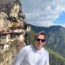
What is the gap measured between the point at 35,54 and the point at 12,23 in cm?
5082

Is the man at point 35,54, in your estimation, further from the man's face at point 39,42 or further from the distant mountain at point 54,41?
the distant mountain at point 54,41

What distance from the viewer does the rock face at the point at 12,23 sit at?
2100 inches

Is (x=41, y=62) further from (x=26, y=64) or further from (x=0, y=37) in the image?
(x=0, y=37)

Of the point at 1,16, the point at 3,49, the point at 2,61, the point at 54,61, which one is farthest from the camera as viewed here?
the point at 54,61

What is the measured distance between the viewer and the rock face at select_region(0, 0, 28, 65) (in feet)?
175

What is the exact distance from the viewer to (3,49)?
50844 millimetres

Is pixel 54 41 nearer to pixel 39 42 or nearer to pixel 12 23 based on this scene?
pixel 12 23

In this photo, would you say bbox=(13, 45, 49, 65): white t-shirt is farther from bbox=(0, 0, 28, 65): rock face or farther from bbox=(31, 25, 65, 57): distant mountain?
bbox=(31, 25, 65, 57): distant mountain

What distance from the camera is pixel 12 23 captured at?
57156 millimetres

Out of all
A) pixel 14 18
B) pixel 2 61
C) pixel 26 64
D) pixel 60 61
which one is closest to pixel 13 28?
pixel 14 18

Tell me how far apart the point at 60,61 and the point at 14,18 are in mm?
24522

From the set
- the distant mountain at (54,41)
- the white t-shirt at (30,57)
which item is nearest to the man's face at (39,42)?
the white t-shirt at (30,57)

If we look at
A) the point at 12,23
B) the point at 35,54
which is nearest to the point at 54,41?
the point at 12,23

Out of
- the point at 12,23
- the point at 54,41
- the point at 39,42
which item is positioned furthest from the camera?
the point at 54,41
